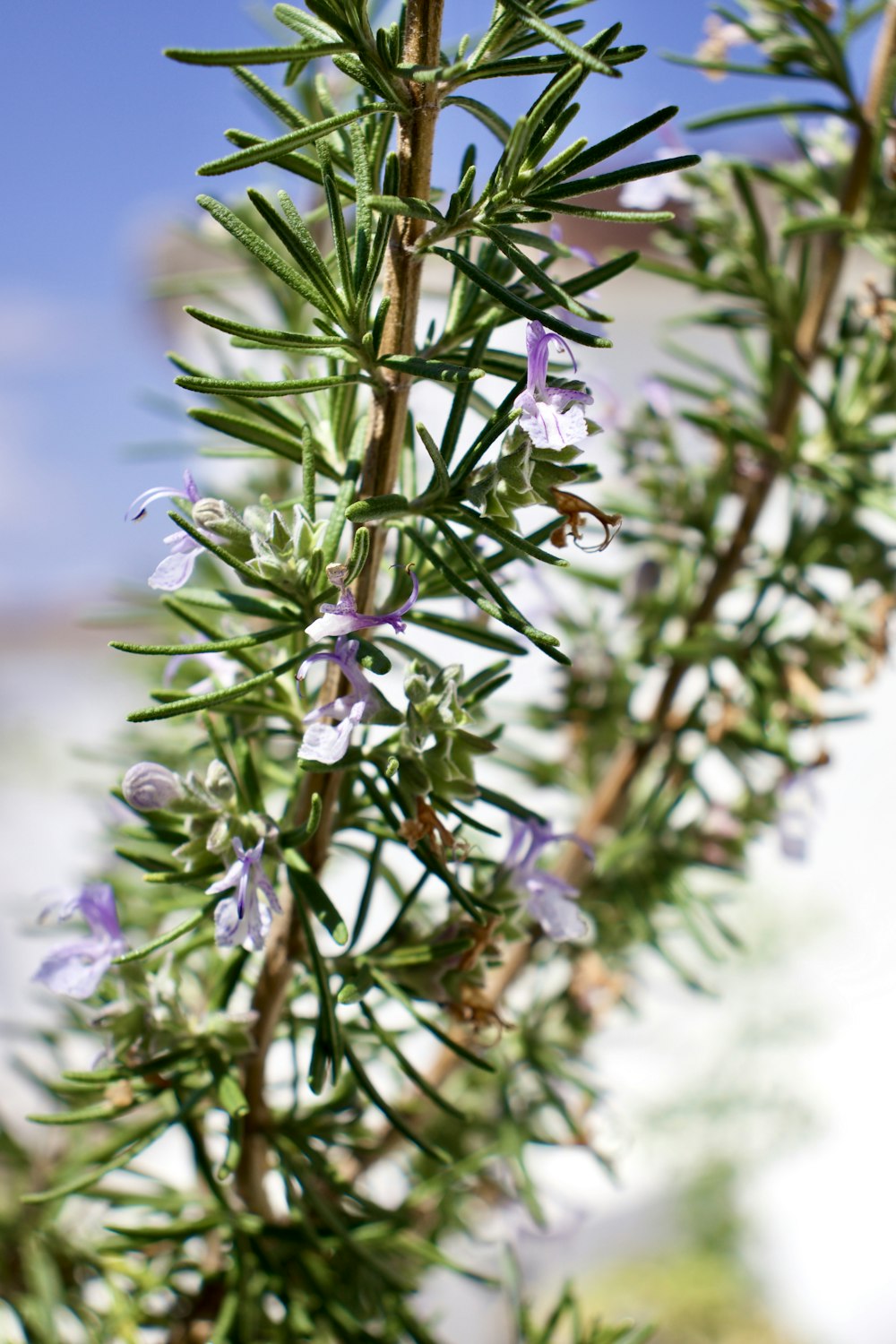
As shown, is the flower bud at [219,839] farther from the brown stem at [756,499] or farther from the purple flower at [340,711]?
Answer: the brown stem at [756,499]

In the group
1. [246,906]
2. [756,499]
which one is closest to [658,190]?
[756,499]

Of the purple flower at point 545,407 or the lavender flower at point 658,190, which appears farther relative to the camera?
the lavender flower at point 658,190

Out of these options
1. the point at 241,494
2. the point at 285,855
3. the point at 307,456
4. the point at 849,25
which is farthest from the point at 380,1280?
the point at 849,25

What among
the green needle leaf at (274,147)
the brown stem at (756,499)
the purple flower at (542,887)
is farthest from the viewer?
the brown stem at (756,499)

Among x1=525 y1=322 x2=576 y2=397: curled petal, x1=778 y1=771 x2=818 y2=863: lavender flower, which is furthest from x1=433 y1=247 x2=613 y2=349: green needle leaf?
x1=778 y1=771 x2=818 y2=863: lavender flower

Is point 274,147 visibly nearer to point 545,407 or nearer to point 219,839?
point 545,407

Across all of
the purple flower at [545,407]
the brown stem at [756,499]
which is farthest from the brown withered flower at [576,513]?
the brown stem at [756,499]
